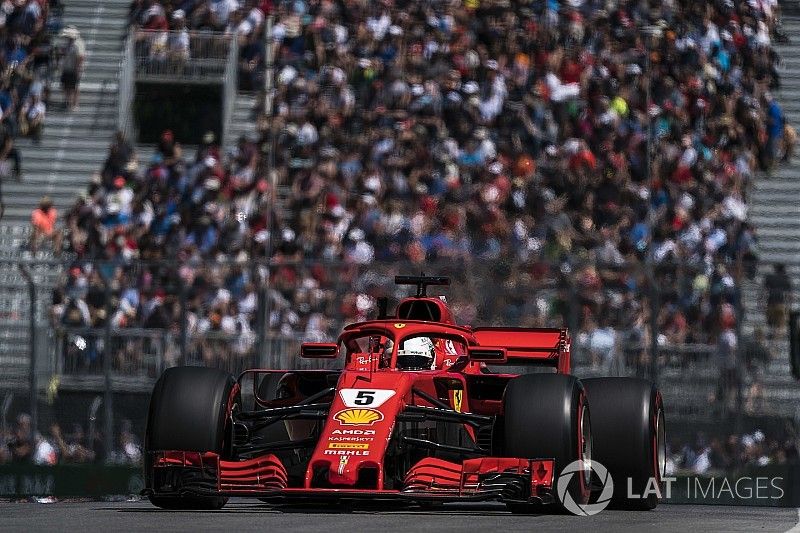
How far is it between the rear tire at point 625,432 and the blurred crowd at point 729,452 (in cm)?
363

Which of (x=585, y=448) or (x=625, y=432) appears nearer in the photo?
(x=585, y=448)

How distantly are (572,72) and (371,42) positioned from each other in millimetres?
2785

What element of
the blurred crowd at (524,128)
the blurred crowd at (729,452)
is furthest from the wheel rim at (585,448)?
the blurred crowd at (524,128)

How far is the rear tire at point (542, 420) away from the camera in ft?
34.2

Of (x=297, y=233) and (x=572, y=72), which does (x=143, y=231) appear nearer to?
(x=297, y=233)

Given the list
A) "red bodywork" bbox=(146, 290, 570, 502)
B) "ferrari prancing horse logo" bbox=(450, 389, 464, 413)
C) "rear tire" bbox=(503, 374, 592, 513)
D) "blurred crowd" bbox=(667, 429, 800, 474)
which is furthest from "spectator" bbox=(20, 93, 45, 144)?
"rear tire" bbox=(503, 374, 592, 513)

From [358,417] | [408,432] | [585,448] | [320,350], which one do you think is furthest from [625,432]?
[358,417]

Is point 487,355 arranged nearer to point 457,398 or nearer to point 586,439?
point 457,398

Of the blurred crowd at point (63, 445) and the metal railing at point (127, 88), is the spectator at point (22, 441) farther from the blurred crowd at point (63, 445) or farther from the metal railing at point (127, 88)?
the metal railing at point (127, 88)

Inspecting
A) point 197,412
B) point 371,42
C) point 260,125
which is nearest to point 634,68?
point 371,42

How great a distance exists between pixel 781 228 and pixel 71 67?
10032mm

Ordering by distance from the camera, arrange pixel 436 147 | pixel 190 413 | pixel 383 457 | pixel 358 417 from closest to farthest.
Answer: pixel 383 457 < pixel 358 417 < pixel 190 413 < pixel 436 147

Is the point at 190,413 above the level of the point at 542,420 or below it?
below

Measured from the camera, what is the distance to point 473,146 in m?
22.9
